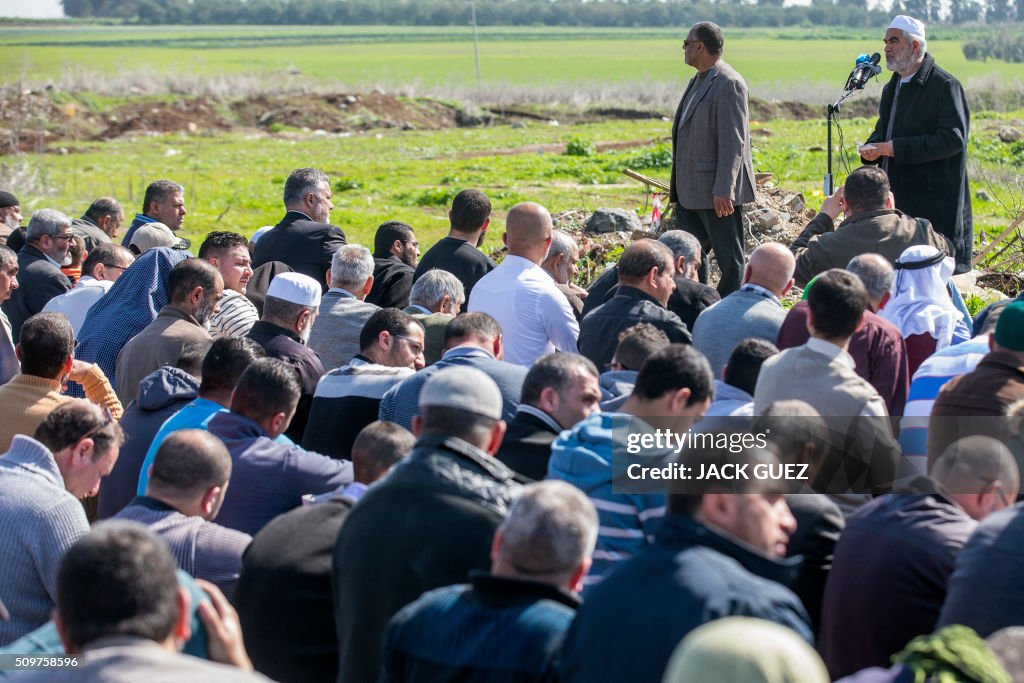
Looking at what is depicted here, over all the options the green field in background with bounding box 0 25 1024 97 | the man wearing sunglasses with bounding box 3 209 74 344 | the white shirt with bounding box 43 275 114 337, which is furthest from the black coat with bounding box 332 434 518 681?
the green field in background with bounding box 0 25 1024 97

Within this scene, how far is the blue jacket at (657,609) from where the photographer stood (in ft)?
10.2

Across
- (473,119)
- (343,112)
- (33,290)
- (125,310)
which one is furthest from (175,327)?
(473,119)

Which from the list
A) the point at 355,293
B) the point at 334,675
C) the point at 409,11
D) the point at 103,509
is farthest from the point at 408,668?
the point at 409,11

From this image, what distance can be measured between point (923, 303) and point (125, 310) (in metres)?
4.81

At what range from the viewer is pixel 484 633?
3.34 metres

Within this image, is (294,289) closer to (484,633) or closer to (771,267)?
(771,267)

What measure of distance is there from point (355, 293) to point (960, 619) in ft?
15.0

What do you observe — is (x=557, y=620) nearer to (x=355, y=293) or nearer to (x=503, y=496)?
(x=503, y=496)

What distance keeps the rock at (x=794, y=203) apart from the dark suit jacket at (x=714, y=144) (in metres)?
4.13

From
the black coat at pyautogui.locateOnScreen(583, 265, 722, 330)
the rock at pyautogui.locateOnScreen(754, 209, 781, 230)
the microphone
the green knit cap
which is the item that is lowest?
the rock at pyautogui.locateOnScreen(754, 209, 781, 230)

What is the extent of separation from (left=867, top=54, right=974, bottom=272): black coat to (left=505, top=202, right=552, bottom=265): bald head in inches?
120

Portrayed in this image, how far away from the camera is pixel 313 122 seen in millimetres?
41469

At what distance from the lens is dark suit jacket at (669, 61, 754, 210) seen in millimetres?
9102

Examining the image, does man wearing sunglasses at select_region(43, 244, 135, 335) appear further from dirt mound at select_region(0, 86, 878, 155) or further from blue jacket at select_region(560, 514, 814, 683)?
dirt mound at select_region(0, 86, 878, 155)
